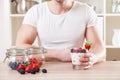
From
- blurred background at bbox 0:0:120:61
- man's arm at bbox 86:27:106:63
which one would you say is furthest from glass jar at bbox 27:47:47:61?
blurred background at bbox 0:0:120:61

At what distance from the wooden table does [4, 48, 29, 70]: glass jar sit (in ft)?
0.13

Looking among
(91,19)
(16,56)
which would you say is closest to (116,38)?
(91,19)

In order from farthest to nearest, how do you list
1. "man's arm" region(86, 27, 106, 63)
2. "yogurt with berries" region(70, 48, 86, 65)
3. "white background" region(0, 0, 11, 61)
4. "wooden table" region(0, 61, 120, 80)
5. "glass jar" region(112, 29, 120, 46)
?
"glass jar" region(112, 29, 120, 46)
"white background" region(0, 0, 11, 61)
"man's arm" region(86, 27, 106, 63)
"yogurt with berries" region(70, 48, 86, 65)
"wooden table" region(0, 61, 120, 80)

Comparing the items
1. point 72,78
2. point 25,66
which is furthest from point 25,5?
point 72,78

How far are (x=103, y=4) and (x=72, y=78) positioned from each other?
7.31 ft

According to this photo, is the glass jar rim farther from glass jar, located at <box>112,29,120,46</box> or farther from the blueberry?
glass jar, located at <box>112,29,120,46</box>

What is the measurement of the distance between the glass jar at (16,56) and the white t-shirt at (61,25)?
2.05 ft

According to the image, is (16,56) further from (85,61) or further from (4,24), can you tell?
(4,24)

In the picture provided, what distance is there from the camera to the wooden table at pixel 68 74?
4.15ft

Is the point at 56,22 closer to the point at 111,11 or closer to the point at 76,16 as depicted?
the point at 76,16

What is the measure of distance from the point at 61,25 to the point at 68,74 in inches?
32.0

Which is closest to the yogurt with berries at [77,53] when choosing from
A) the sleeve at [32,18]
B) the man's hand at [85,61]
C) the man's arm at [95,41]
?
the man's hand at [85,61]

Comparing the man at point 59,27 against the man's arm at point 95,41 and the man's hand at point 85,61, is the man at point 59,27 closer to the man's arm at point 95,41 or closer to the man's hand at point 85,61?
the man's arm at point 95,41

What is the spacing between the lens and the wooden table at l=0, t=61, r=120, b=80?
1266 millimetres
